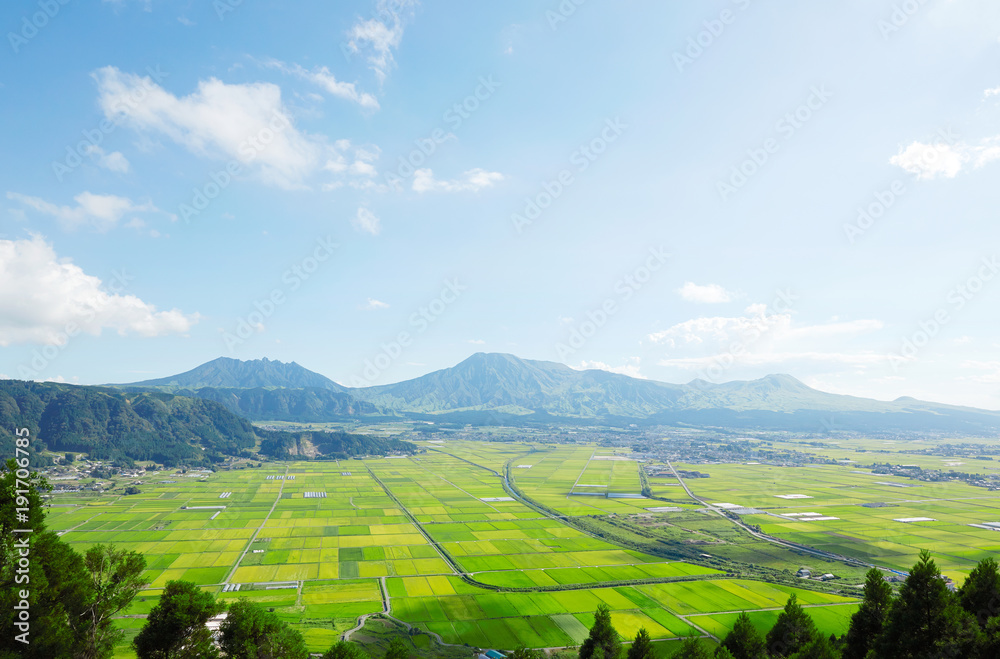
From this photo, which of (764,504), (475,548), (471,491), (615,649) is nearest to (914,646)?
(615,649)

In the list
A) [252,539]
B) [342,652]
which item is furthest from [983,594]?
[252,539]

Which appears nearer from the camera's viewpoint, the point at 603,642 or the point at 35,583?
the point at 35,583

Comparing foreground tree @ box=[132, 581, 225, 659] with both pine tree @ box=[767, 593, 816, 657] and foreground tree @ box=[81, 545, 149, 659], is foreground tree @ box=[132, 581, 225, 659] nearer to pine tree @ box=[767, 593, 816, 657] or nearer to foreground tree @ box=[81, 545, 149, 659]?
foreground tree @ box=[81, 545, 149, 659]

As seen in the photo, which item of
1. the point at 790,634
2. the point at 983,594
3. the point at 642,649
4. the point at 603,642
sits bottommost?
the point at 603,642

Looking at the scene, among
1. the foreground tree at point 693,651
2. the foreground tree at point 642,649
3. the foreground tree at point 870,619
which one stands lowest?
the foreground tree at point 642,649

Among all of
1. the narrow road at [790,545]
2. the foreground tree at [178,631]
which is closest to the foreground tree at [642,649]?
the foreground tree at [178,631]

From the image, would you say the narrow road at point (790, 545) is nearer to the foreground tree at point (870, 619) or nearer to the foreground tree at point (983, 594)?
the foreground tree at point (870, 619)

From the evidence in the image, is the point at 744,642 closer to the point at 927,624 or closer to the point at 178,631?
the point at 927,624

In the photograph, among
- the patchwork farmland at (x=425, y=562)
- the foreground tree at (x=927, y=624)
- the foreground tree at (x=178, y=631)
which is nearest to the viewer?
the foreground tree at (x=927, y=624)
